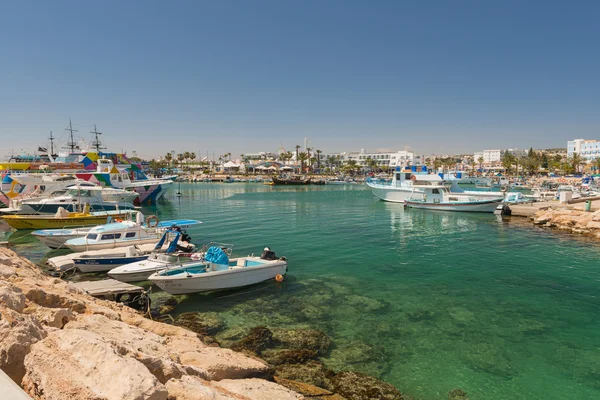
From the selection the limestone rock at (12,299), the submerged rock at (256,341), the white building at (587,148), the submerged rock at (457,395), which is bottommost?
the submerged rock at (457,395)

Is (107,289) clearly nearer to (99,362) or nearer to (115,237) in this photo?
(115,237)

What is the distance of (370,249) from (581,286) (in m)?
12.4

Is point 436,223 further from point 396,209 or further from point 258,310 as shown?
point 258,310

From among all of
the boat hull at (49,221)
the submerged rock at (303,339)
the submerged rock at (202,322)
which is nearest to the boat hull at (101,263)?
the submerged rock at (202,322)

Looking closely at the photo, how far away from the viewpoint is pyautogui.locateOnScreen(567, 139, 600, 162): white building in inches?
5659

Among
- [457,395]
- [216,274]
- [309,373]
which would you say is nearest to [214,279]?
[216,274]

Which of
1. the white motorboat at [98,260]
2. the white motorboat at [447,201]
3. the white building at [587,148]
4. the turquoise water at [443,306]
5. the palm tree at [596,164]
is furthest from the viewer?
the white building at [587,148]

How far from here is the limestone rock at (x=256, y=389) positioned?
7176 millimetres

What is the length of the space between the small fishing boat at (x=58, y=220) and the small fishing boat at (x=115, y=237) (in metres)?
8.81

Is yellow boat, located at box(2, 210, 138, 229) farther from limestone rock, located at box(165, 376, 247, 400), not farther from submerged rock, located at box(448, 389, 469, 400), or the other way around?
submerged rock, located at box(448, 389, 469, 400)

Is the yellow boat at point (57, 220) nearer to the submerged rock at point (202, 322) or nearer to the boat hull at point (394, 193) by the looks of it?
the submerged rock at point (202, 322)

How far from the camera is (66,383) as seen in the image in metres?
4.64

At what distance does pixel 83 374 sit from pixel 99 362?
0.26 m

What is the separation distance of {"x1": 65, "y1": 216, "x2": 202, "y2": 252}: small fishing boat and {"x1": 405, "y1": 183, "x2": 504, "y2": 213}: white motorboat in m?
38.8
